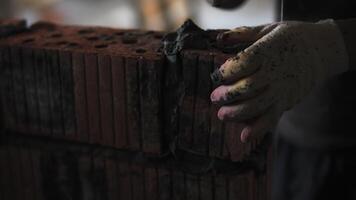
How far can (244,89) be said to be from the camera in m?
0.79

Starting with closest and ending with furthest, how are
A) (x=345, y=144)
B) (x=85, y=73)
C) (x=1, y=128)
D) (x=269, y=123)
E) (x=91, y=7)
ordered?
1. (x=269, y=123)
2. (x=85, y=73)
3. (x=1, y=128)
4. (x=345, y=144)
5. (x=91, y=7)

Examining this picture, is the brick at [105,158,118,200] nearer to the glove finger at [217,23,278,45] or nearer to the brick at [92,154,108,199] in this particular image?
the brick at [92,154,108,199]

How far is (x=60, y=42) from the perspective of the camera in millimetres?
1005

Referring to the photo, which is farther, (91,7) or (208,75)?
(91,7)

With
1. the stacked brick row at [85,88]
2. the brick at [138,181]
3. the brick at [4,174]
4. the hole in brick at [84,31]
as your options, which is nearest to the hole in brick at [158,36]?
the stacked brick row at [85,88]

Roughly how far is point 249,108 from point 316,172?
484 millimetres

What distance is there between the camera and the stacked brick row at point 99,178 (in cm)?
92

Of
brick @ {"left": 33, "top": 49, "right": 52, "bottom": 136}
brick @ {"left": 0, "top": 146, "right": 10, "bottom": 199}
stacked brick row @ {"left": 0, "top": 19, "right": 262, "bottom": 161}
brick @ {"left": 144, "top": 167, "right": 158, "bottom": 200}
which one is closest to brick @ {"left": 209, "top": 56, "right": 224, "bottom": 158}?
stacked brick row @ {"left": 0, "top": 19, "right": 262, "bottom": 161}

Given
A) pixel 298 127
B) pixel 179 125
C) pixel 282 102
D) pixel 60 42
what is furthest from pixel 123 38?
pixel 298 127

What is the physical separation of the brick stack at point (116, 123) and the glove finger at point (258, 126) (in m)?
0.07

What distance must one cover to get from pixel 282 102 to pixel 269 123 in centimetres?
4

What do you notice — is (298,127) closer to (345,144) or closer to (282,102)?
(345,144)

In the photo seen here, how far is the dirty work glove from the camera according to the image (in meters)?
0.79

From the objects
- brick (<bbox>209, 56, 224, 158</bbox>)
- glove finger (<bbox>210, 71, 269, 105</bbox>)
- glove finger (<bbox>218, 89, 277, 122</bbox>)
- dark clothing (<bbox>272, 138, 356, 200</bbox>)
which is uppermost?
glove finger (<bbox>210, 71, 269, 105</bbox>)
